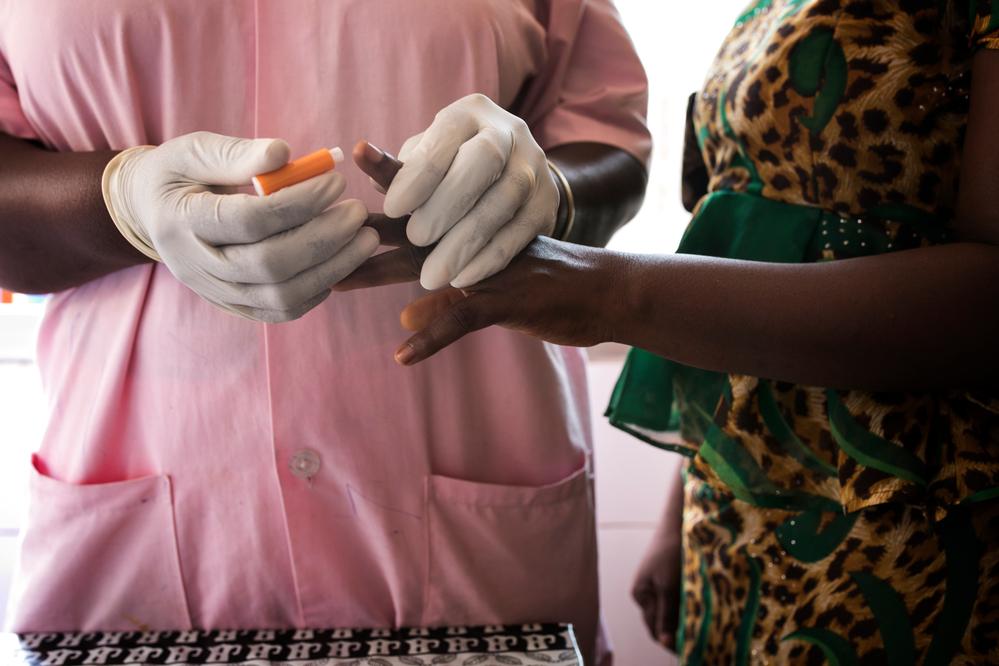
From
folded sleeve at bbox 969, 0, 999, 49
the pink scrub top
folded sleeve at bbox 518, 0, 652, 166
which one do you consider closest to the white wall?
folded sleeve at bbox 518, 0, 652, 166

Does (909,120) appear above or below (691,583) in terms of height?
above

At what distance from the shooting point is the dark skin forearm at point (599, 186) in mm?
867

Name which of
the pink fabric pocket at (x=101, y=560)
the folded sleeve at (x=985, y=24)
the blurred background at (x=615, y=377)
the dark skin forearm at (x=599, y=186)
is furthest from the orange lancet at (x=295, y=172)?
the blurred background at (x=615, y=377)

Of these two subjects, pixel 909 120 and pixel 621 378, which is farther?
pixel 621 378

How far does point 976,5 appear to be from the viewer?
0.68m

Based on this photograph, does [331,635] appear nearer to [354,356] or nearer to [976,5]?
[354,356]

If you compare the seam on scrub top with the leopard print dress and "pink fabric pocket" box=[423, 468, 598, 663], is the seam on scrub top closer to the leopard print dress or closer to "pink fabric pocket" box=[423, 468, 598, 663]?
"pink fabric pocket" box=[423, 468, 598, 663]

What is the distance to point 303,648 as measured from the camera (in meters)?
0.72

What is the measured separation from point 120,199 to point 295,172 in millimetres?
186

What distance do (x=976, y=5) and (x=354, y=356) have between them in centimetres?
66

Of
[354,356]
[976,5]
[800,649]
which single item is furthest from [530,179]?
[800,649]

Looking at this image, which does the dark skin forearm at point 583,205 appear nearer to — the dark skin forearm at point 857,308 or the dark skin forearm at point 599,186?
the dark skin forearm at point 599,186

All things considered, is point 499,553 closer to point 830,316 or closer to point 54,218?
point 830,316

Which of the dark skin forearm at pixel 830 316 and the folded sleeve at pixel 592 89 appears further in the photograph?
the folded sleeve at pixel 592 89
